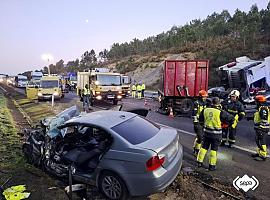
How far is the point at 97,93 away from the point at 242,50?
22.9 m

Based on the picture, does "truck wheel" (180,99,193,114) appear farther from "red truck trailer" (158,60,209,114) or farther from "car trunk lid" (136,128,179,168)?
"car trunk lid" (136,128,179,168)

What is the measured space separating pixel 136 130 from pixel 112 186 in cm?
106

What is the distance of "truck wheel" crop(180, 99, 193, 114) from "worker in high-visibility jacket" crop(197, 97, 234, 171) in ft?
28.2

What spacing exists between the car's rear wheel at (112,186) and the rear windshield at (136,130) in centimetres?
68

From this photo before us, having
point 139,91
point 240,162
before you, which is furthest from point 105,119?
point 139,91

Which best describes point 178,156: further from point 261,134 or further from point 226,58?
point 226,58

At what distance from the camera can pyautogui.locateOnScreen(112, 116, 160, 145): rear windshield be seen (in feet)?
16.9

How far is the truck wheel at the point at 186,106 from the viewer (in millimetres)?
15586

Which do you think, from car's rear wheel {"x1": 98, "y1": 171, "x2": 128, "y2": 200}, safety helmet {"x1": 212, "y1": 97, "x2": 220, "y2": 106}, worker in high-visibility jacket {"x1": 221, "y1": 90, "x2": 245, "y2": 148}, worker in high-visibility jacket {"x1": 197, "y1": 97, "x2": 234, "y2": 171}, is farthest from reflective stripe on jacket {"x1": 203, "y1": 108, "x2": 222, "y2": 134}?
car's rear wheel {"x1": 98, "y1": 171, "x2": 128, "y2": 200}

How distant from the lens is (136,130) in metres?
5.41

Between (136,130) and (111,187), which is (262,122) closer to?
(136,130)

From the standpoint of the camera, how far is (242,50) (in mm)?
36125

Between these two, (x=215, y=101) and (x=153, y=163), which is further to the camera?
(x=215, y=101)

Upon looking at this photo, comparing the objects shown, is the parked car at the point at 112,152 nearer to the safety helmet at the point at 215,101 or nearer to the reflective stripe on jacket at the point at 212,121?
the reflective stripe on jacket at the point at 212,121
